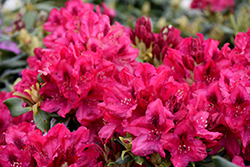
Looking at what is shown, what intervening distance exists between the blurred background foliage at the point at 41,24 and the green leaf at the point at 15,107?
21.0 inches

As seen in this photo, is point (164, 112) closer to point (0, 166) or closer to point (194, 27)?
point (0, 166)

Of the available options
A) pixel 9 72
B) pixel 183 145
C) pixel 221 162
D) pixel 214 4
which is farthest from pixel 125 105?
pixel 214 4

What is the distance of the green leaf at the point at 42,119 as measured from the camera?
0.94 meters

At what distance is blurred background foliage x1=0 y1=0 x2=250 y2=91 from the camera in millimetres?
1735

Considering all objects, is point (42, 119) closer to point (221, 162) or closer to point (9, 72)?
point (221, 162)

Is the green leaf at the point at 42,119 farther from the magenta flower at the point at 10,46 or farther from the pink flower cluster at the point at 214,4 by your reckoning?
the pink flower cluster at the point at 214,4

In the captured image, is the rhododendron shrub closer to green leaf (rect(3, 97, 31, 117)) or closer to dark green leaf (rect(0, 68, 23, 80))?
green leaf (rect(3, 97, 31, 117))

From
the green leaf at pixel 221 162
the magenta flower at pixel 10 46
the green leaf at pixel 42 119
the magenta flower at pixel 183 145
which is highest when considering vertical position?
the green leaf at pixel 221 162

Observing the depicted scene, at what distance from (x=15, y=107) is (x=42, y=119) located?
0.41 ft

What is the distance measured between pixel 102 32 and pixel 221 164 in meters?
0.67

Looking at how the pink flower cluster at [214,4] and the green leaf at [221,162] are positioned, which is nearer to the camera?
the green leaf at [221,162]

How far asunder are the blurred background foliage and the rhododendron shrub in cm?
64

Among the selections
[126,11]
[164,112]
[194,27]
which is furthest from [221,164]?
[126,11]

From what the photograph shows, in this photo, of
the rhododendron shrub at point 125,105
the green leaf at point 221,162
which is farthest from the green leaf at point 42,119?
the green leaf at point 221,162
